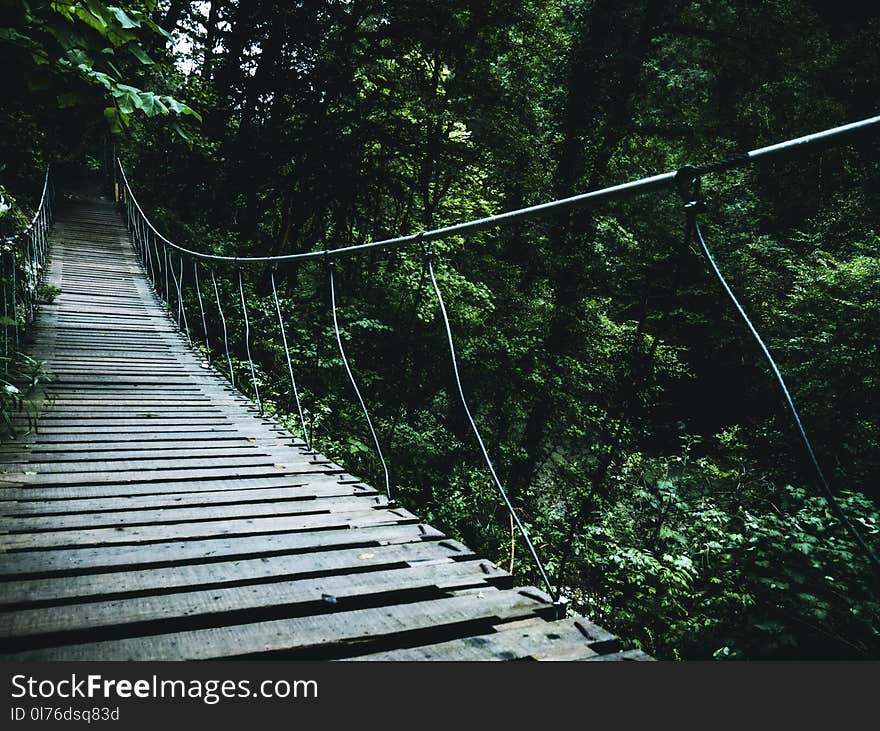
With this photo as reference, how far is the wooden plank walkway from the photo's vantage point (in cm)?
113

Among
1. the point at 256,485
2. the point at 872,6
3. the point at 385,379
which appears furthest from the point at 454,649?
the point at 872,6

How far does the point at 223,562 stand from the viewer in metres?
1.47

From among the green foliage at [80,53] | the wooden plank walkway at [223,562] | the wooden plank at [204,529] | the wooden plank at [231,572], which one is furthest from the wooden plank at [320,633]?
the green foliage at [80,53]

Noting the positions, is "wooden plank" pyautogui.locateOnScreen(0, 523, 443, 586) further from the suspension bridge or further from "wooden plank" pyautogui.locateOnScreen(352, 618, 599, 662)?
"wooden plank" pyautogui.locateOnScreen(352, 618, 599, 662)

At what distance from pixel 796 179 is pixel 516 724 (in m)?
11.6

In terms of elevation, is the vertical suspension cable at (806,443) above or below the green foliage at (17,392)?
above

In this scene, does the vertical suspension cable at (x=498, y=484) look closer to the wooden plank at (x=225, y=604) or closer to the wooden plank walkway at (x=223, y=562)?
the wooden plank walkway at (x=223, y=562)

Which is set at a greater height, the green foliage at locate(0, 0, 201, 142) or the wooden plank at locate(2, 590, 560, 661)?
the green foliage at locate(0, 0, 201, 142)

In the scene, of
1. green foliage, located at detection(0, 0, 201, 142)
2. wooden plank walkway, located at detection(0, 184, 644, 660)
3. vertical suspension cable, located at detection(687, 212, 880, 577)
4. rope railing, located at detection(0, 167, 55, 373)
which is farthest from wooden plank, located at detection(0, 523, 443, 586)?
rope railing, located at detection(0, 167, 55, 373)

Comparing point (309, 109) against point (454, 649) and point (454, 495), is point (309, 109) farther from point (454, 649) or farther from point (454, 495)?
point (454, 649)

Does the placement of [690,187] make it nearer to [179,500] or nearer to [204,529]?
[204,529]

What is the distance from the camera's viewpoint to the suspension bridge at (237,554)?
1.11 meters

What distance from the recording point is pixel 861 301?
6.47m

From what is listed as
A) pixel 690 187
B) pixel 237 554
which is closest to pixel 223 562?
pixel 237 554
